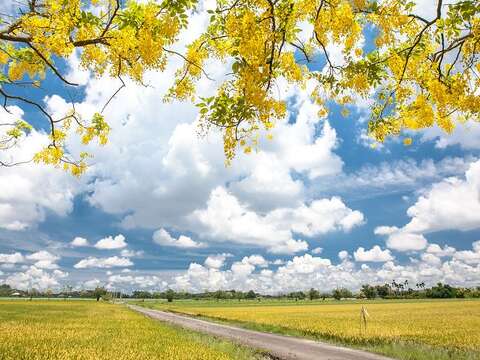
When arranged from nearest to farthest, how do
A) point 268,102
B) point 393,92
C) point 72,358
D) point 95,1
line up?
1. point 268,102
2. point 95,1
3. point 393,92
4. point 72,358

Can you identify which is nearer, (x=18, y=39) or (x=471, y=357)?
(x=18, y=39)

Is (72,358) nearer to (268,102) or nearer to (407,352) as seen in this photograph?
(268,102)

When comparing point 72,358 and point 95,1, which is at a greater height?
point 95,1

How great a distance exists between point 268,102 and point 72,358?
37.2ft

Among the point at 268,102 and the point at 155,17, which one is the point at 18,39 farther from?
the point at 268,102

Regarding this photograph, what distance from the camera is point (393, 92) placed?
291 inches

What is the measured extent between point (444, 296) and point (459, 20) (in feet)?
583

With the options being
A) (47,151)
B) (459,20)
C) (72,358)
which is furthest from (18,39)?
(72,358)

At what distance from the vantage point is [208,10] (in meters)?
5.35

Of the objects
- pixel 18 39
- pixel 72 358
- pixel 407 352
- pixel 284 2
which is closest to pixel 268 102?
pixel 284 2

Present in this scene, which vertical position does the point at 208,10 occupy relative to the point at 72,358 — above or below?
above

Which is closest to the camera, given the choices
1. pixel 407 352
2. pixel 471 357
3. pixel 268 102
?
pixel 268 102

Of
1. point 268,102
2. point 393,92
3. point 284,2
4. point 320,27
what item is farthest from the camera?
point 393,92

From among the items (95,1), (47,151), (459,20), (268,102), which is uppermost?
(95,1)
